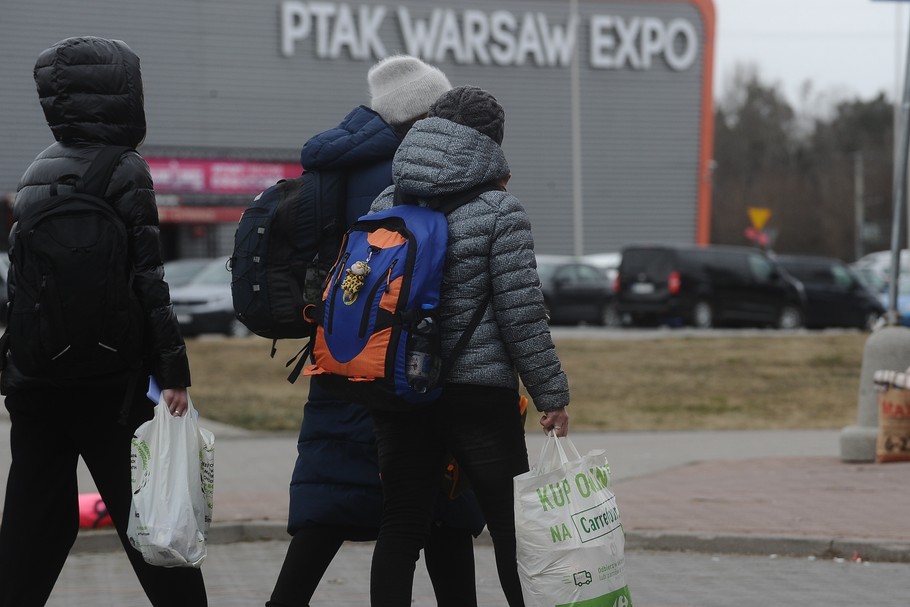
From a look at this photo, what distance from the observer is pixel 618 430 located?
1360 centimetres

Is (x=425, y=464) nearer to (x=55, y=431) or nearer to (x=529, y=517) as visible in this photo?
(x=529, y=517)

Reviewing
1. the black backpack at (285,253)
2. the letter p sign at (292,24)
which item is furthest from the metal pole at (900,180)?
the letter p sign at (292,24)

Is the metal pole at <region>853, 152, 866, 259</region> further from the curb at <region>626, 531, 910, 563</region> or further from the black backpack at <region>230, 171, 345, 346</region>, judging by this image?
the black backpack at <region>230, 171, 345, 346</region>

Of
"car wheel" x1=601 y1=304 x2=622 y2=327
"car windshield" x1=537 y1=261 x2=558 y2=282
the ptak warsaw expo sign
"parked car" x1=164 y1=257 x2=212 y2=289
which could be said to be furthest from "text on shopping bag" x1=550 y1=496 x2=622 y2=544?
the ptak warsaw expo sign

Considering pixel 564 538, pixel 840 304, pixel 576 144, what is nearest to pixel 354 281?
pixel 564 538

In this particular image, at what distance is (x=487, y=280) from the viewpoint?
4.23 meters

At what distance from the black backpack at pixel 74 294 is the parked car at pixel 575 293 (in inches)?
1080

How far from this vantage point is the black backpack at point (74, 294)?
13.6ft

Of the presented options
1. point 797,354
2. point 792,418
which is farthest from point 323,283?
point 797,354

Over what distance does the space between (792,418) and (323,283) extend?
36.4 ft

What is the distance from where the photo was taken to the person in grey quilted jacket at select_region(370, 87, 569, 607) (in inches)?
165

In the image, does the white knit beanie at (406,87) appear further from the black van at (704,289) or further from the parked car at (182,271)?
the black van at (704,289)

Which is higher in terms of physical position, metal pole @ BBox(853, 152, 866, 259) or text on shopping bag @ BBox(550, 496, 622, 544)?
text on shopping bag @ BBox(550, 496, 622, 544)

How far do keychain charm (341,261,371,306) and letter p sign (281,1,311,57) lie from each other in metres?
39.7
